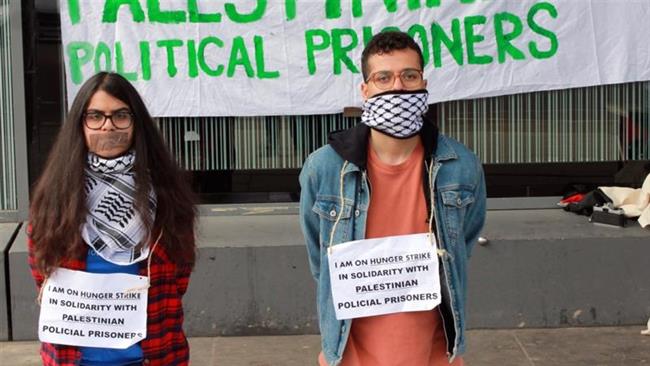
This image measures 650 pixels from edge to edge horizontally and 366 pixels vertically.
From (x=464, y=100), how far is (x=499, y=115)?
309mm

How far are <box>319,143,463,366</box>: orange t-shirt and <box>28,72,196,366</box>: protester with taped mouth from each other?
0.59 meters

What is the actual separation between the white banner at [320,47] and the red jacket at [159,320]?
337 centimetres

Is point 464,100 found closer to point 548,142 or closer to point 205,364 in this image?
point 548,142

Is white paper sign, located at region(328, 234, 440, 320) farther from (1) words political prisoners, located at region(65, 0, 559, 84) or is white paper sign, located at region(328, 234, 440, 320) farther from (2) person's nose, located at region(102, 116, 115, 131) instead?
(1) words political prisoners, located at region(65, 0, 559, 84)

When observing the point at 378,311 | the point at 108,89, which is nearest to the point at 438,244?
the point at 378,311

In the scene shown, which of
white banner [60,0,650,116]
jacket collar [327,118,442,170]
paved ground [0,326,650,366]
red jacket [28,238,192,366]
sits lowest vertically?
paved ground [0,326,650,366]

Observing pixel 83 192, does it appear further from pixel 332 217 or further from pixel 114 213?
pixel 332 217

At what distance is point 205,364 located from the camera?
5.05 meters

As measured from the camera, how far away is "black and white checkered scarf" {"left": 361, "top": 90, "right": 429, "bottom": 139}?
8.69 feet

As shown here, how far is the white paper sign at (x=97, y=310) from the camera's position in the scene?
8.63 ft

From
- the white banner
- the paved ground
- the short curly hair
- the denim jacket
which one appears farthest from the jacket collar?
the white banner

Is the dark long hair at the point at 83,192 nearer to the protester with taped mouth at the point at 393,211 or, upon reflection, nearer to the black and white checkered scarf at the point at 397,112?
the protester with taped mouth at the point at 393,211

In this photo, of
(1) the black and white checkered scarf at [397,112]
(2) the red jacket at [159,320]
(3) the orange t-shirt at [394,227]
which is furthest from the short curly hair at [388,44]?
(2) the red jacket at [159,320]

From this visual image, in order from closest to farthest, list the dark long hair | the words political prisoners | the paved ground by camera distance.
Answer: the dark long hair < the paved ground < the words political prisoners
